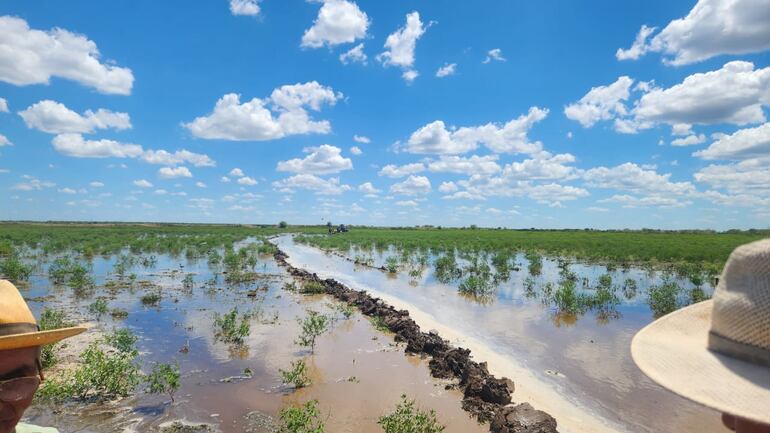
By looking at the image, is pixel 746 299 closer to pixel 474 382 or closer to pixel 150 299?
pixel 474 382

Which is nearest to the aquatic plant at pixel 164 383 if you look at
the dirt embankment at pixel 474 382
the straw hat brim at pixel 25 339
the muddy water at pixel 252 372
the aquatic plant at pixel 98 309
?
the muddy water at pixel 252 372

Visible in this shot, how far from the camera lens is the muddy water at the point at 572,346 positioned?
7.43 meters

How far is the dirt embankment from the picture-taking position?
21.0 feet

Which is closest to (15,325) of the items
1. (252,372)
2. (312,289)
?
(252,372)

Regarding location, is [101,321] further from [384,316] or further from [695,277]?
[695,277]

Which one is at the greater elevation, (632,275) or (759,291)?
(759,291)

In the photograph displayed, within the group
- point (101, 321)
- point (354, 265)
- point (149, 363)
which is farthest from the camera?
point (354, 265)

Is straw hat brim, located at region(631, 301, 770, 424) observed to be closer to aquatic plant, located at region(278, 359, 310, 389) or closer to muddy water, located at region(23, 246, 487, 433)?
muddy water, located at region(23, 246, 487, 433)

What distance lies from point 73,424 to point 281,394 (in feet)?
9.71

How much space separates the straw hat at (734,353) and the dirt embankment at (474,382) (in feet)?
17.5

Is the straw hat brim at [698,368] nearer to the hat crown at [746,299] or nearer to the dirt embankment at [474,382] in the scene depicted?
the hat crown at [746,299]

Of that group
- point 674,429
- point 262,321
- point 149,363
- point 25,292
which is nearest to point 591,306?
point 674,429

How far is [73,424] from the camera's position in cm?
664

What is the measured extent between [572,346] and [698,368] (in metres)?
10.7
